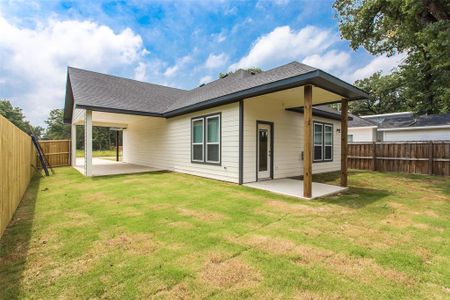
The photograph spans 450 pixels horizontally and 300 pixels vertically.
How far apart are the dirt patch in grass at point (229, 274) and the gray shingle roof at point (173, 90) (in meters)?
4.25

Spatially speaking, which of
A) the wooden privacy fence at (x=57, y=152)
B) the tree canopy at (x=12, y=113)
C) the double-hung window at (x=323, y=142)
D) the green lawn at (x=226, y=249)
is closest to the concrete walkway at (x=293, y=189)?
the green lawn at (x=226, y=249)

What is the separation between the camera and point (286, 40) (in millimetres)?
13875

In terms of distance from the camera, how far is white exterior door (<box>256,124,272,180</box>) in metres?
8.03

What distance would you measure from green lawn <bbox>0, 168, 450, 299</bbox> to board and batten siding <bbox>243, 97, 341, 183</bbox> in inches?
97.4

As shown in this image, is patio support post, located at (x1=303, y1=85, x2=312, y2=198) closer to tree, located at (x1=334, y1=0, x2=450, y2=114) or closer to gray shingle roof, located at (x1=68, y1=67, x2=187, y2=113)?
tree, located at (x1=334, y1=0, x2=450, y2=114)

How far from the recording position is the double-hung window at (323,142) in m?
10.3

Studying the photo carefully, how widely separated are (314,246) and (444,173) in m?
10.7

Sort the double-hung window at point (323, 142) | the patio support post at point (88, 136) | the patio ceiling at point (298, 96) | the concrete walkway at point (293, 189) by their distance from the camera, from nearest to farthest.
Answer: the concrete walkway at point (293, 189), the patio ceiling at point (298, 96), the patio support post at point (88, 136), the double-hung window at point (323, 142)

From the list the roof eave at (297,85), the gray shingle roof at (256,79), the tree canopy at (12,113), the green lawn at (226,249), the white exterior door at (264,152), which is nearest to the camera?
the green lawn at (226,249)

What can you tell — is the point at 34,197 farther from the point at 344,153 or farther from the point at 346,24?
the point at 346,24

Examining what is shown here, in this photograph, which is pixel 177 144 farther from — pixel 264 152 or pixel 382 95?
pixel 382 95

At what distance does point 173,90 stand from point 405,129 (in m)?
16.0

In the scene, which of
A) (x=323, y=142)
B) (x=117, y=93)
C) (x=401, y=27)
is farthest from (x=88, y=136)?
(x=401, y=27)

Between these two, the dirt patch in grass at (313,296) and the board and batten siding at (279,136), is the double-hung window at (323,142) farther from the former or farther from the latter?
the dirt patch in grass at (313,296)
